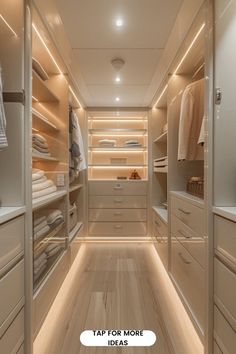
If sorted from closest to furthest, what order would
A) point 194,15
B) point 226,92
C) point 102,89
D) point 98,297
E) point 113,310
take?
point 226,92 < point 194,15 < point 113,310 < point 98,297 < point 102,89

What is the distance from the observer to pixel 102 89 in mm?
3021

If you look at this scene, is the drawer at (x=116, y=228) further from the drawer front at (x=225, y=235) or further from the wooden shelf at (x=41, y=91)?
the drawer front at (x=225, y=235)

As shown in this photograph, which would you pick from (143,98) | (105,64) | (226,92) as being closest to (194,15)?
(226,92)

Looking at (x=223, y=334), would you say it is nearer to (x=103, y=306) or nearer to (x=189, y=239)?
(x=189, y=239)

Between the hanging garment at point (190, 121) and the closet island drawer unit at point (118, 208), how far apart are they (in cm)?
172

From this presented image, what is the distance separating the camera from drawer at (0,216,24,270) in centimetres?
108

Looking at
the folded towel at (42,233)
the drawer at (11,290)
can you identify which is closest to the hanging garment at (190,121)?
the folded towel at (42,233)

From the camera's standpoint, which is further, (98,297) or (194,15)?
(98,297)

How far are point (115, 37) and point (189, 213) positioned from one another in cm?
140

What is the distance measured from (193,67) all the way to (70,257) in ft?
7.17

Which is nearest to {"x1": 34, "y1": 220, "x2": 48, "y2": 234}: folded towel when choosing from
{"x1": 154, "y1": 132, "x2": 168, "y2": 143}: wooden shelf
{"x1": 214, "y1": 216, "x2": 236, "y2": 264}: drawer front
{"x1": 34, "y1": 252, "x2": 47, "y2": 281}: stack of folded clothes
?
{"x1": 34, "y1": 252, "x2": 47, "y2": 281}: stack of folded clothes

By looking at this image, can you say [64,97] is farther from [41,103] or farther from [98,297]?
[98,297]

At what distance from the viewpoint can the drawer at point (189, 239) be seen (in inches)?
59.0

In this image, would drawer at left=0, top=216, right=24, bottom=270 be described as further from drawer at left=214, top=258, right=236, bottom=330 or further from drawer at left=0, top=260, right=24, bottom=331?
drawer at left=214, top=258, right=236, bottom=330
